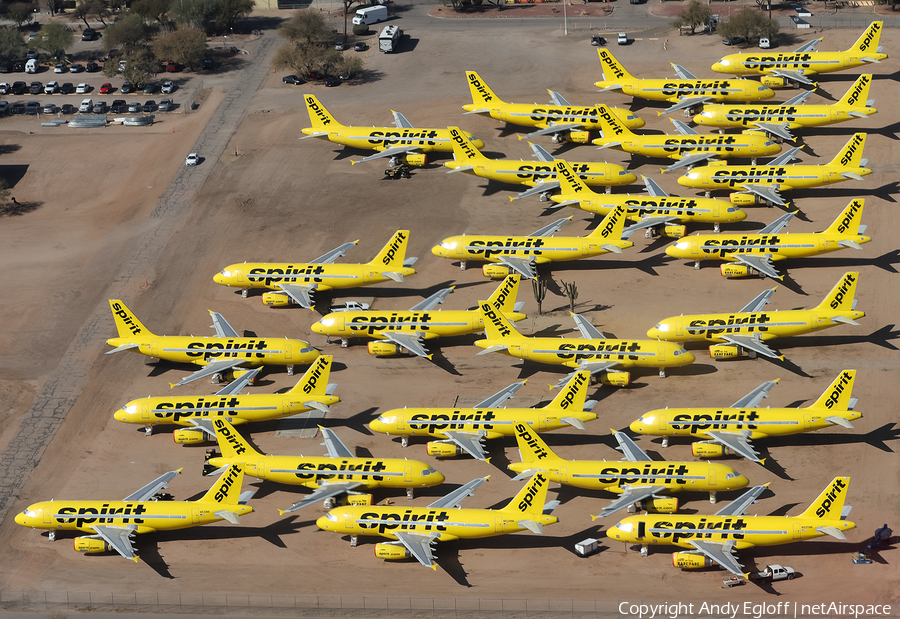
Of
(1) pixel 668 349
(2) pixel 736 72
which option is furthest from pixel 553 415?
(2) pixel 736 72

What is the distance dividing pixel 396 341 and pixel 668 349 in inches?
1152

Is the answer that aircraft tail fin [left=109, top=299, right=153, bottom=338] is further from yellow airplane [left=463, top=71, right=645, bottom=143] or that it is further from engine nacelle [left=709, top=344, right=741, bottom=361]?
yellow airplane [left=463, top=71, right=645, bottom=143]

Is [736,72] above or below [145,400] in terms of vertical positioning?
above

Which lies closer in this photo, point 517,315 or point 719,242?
point 517,315

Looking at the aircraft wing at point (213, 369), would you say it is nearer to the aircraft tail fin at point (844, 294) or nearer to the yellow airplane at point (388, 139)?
the yellow airplane at point (388, 139)

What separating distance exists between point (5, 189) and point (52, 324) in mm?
37144

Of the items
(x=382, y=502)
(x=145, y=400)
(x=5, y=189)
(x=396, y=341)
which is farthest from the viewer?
(x=5, y=189)

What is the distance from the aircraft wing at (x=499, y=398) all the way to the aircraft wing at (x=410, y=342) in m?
9.92

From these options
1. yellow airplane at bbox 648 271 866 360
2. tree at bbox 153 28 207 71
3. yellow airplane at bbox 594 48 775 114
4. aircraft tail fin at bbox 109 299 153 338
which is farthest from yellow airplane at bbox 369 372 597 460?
tree at bbox 153 28 207 71

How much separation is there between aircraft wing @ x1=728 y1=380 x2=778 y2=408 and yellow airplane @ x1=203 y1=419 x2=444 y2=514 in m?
30.9

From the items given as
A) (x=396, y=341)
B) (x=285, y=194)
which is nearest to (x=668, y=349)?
(x=396, y=341)

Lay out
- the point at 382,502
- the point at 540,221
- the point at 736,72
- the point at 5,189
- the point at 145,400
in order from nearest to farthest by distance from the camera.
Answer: the point at 382,502 → the point at 145,400 → the point at 540,221 → the point at 5,189 → the point at 736,72

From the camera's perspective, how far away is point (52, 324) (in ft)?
449

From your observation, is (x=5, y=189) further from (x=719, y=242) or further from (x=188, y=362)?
(x=719, y=242)
